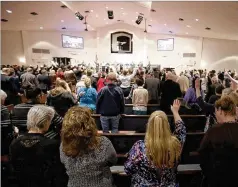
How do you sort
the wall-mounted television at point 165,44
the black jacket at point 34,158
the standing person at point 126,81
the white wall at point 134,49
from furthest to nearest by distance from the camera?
the wall-mounted television at point 165,44 → the white wall at point 134,49 → the standing person at point 126,81 → the black jacket at point 34,158

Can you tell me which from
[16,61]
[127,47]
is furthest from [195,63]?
[16,61]

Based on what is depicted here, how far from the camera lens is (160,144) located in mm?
1561

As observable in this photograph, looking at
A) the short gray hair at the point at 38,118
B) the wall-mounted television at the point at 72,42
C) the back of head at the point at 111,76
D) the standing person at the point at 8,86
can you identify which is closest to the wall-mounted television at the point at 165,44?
the wall-mounted television at the point at 72,42

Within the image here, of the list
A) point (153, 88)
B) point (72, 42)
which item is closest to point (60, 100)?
point (153, 88)

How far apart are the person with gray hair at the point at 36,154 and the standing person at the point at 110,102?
6.76ft

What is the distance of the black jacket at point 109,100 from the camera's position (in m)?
3.99

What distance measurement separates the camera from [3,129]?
2.30 meters

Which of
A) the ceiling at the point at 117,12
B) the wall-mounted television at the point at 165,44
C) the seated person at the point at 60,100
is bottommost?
the seated person at the point at 60,100

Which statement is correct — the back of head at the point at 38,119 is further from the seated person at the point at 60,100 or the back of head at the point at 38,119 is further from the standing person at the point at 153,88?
the standing person at the point at 153,88

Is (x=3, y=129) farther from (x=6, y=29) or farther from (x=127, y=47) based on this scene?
(x=127, y=47)

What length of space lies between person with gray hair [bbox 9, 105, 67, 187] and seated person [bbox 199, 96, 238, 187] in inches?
47.8

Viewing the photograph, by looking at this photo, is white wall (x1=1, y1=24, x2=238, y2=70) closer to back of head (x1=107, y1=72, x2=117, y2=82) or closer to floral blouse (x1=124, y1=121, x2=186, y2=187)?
back of head (x1=107, y1=72, x2=117, y2=82)

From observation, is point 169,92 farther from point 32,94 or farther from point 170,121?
point 32,94

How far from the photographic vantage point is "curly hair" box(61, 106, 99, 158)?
159 cm
